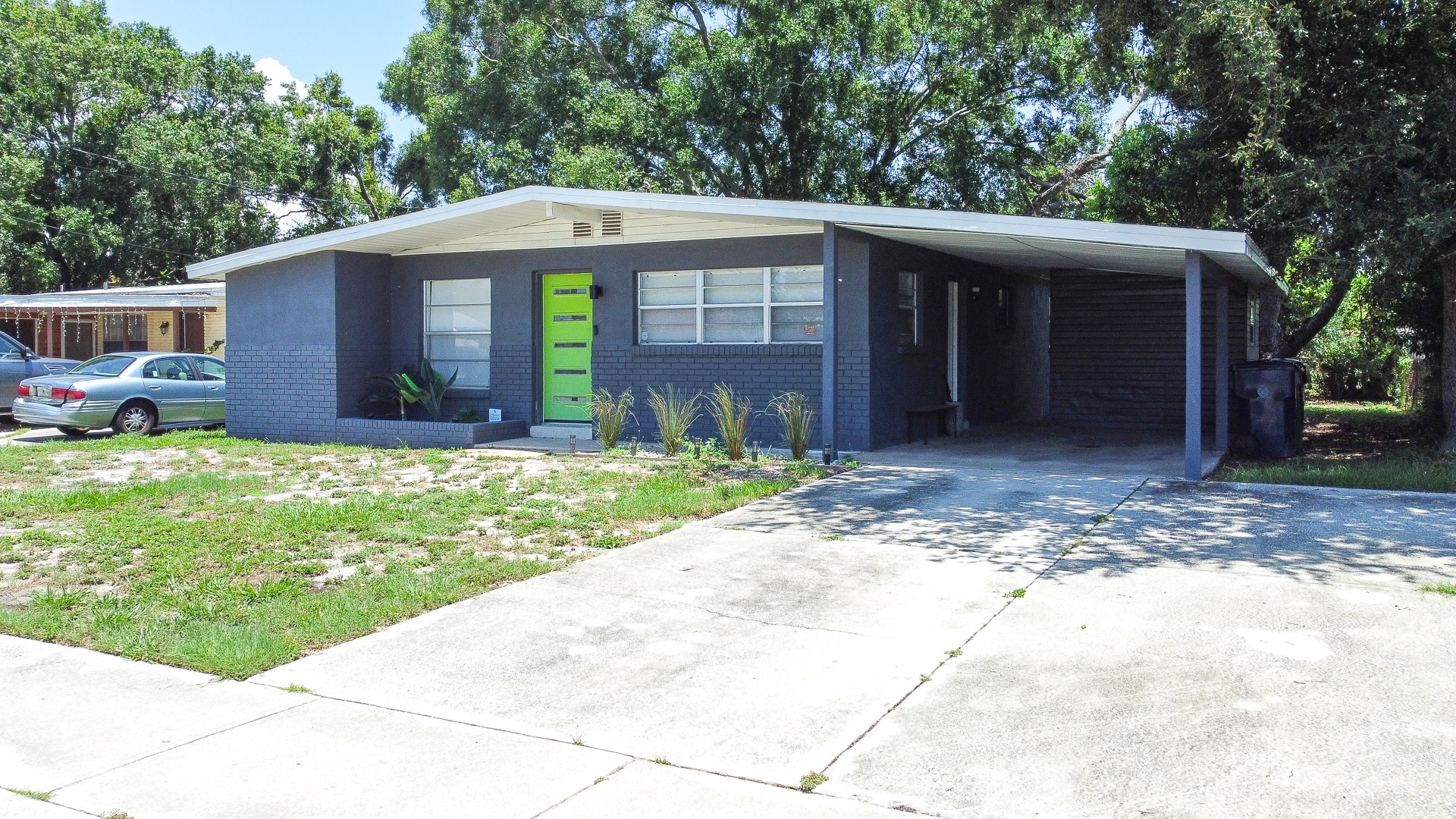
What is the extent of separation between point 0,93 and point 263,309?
921 inches

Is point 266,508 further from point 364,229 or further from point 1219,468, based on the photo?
Answer: point 1219,468

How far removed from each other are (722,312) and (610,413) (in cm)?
187

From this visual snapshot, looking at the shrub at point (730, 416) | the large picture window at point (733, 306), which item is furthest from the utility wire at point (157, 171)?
the shrub at point (730, 416)

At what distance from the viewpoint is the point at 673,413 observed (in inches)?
510

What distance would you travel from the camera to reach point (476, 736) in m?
4.41

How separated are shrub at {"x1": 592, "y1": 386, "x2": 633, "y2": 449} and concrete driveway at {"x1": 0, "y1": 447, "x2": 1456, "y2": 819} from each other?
19.1ft

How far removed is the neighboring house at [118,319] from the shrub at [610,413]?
1221 centimetres

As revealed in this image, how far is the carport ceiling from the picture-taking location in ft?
33.9

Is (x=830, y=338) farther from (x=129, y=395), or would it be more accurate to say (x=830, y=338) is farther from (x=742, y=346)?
(x=129, y=395)

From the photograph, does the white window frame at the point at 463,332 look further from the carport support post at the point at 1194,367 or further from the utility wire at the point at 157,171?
the utility wire at the point at 157,171

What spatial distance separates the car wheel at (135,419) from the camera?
16.1 metres

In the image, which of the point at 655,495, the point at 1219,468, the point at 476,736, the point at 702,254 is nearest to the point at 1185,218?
the point at 1219,468

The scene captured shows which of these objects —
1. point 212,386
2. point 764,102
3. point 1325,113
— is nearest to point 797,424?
point 1325,113

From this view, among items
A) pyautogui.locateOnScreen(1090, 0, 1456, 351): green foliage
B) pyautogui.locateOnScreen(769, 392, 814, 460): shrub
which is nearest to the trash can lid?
pyautogui.locateOnScreen(1090, 0, 1456, 351): green foliage
